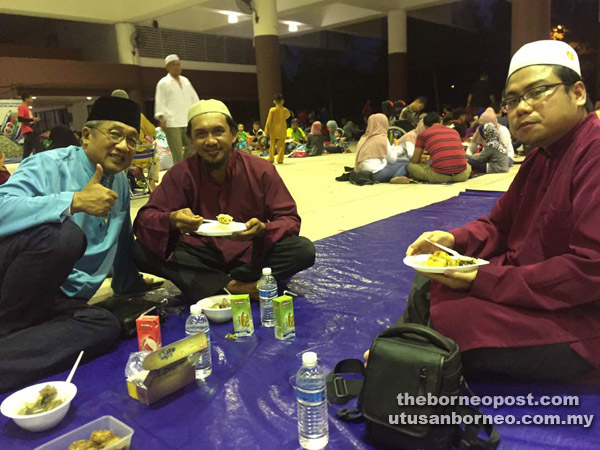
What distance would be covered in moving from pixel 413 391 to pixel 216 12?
53.1 ft

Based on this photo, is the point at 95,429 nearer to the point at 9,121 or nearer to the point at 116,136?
the point at 116,136

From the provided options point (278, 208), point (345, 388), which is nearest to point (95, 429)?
point (345, 388)

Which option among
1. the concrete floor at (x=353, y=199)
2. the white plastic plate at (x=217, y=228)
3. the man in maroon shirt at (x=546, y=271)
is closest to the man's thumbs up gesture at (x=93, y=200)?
the white plastic plate at (x=217, y=228)

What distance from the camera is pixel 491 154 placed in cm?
681

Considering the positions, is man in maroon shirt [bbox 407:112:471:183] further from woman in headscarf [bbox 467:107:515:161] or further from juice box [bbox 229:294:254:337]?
juice box [bbox 229:294:254:337]

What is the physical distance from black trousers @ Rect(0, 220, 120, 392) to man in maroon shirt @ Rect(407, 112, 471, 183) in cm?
495

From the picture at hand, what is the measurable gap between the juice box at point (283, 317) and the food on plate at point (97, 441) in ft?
2.67

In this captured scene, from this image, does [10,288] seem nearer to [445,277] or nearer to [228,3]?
[445,277]

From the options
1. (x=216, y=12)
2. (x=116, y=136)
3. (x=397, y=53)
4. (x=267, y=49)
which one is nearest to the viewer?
(x=116, y=136)

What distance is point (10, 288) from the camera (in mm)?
1783

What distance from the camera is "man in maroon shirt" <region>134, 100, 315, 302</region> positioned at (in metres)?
2.46

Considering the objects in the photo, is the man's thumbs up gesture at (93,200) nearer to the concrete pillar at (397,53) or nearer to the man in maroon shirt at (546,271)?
the man in maroon shirt at (546,271)

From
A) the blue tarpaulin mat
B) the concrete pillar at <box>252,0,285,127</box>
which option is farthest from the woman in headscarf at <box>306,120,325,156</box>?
the blue tarpaulin mat

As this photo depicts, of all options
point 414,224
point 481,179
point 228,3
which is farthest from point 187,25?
point 414,224
